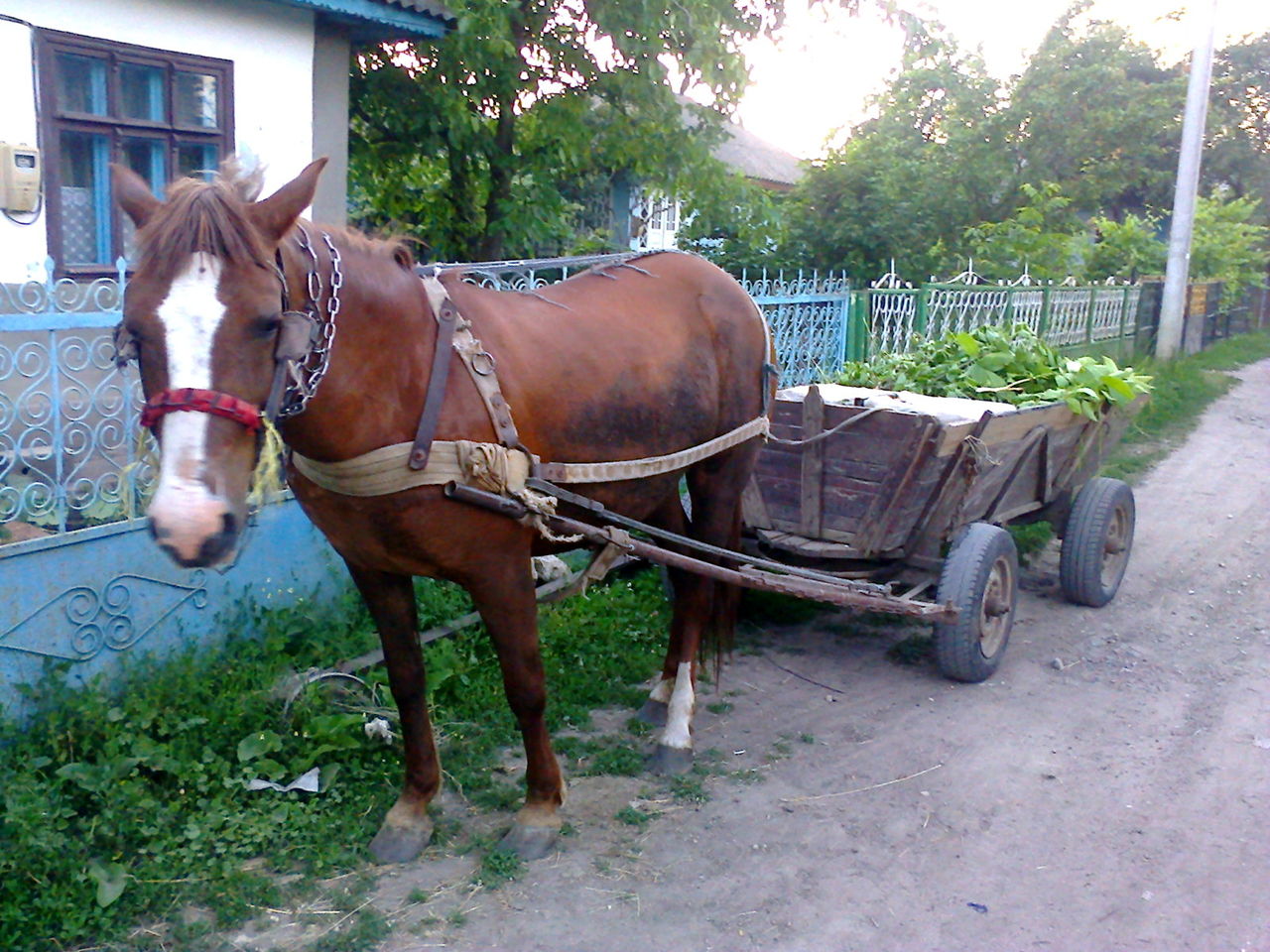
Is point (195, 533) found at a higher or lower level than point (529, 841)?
higher

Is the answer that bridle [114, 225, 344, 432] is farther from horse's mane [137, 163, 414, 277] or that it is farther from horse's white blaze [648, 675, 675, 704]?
horse's white blaze [648, 675, 675, 704]

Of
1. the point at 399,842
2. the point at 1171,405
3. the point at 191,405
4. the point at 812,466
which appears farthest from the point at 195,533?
the point at 1171,405

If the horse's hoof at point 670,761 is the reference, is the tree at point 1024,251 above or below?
above

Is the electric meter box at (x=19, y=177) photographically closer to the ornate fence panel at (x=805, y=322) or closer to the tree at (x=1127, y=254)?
the ornate fence panel at (x=805, y=322)

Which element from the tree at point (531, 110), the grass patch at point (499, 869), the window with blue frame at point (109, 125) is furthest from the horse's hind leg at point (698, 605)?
the tree at point (531, 110)

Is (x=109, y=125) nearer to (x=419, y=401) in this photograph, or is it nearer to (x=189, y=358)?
(x=419, y=401)

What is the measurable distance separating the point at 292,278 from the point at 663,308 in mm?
1663

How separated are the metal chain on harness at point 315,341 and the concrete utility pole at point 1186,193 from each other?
46.1 ft

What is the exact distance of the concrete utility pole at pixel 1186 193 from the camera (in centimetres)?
1389

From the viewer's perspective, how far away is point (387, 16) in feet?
23.4

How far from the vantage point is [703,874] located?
10.7ft

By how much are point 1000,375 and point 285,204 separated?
14.1ft

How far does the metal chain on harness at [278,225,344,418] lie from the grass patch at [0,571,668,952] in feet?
4.77

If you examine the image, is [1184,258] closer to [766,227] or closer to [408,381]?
[766,227]
